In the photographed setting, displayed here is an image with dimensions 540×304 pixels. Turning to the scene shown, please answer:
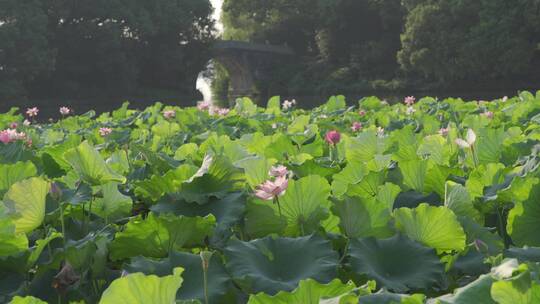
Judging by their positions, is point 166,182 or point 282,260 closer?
point 282,260

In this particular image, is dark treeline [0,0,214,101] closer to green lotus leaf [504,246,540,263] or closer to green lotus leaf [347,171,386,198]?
green lotus leaf [347,171,386,198]

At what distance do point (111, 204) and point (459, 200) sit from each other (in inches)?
27.7

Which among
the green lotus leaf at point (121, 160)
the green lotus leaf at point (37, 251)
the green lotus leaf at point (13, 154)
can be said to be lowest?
the green lotus leaf at point (37, 251)

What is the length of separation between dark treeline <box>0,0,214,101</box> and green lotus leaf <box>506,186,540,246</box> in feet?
91.5

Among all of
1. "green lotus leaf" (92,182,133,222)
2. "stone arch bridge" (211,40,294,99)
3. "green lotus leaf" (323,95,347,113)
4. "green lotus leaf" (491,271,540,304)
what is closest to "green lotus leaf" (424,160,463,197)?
"green lotus leaf" (92,182,133,222)

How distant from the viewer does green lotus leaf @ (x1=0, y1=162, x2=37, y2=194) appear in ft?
4.81

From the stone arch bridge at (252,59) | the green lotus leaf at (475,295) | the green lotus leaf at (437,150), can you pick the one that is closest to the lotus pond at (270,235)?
the green lotus leaf at (475,295)

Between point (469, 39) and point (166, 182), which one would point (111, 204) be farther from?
point (469, 39)

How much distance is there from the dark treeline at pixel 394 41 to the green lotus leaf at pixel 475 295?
31430mm

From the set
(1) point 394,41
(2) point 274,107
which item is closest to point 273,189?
(2) point 274,107

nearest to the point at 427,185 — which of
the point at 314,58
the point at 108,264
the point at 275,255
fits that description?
the point at 275,255

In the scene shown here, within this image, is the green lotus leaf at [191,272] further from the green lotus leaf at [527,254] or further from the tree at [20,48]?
the tree at [20,48]

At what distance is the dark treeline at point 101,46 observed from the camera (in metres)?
27.8

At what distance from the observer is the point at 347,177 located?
1522mm
